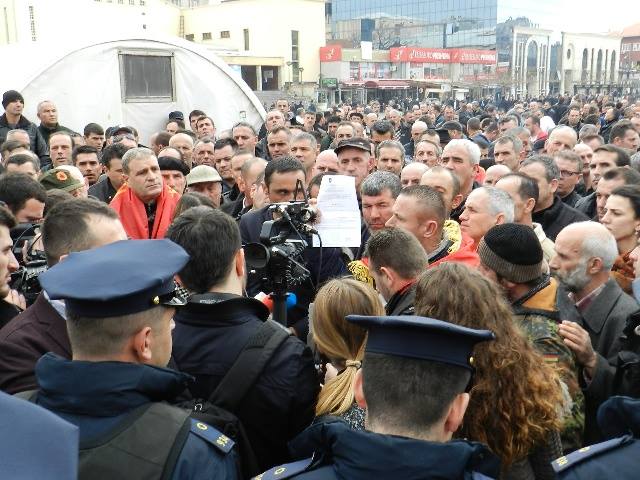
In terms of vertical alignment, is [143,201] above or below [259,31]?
below

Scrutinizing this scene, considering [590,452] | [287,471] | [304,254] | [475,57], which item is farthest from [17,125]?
[475,57]

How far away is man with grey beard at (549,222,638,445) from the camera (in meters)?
2.90

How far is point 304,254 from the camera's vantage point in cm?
436

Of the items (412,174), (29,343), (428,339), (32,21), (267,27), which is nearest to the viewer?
(428,339)

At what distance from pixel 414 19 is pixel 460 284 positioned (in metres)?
109

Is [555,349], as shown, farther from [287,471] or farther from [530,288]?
[287,471]

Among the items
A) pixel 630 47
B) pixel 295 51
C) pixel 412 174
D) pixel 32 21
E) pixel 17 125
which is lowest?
pixel 412 174

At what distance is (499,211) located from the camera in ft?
14.3

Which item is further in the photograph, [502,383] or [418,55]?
[418,55]

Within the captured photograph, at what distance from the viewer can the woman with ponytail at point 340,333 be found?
→ 93.3 inches

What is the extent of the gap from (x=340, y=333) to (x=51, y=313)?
1152mm

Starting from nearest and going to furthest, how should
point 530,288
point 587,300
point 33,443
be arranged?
point 33,443, point 530,288, point 587,300

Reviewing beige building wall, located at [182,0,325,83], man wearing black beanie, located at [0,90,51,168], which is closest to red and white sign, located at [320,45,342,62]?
beige building wall, located at [182,0,325,83]

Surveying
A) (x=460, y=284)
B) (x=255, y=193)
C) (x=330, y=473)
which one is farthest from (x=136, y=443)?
(x=255, y=193)
